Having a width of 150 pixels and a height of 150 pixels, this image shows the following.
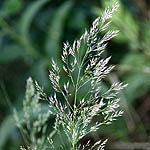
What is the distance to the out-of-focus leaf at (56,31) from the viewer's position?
2541 mm

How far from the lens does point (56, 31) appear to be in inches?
101

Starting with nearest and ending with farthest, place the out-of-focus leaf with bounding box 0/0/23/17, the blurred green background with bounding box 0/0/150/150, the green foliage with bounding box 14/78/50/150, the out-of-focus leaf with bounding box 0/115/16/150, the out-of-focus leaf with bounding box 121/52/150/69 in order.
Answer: the green foliage with bounding box 14/78/50/150, the out-of-focus leaf with bounding box 0/115/16/150, the blurred green background with bounding box 0/0/150/150, the out-of-focus leaf with bounding box 121/52/150/69, the out-of-focus leaf with bounding box 0/0/23/17

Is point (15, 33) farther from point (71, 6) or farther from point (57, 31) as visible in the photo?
point (71, 6)

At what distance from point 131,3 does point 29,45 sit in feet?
3.13

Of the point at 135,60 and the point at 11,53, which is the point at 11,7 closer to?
the point at 11,53

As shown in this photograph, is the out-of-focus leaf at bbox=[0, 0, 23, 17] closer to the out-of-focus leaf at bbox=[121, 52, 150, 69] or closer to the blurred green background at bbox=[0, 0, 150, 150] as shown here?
the blurred green background at bbox=[0, 0, 150, 150]

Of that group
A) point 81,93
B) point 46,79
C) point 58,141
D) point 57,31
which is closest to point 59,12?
point 57,31

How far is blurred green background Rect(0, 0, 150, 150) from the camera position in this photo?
7.36 ft

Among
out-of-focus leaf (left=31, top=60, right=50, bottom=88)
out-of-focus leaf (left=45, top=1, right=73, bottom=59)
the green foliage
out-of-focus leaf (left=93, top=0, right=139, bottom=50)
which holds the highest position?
out-of-focus leaf (left=45, top=1, right=73, bottom=59)

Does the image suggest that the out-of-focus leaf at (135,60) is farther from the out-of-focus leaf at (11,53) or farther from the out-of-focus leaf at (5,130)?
the out-of-focus leaf at (5,130)

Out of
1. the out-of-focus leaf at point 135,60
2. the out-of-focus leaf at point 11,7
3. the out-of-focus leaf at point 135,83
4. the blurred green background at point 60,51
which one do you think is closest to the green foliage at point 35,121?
the blurred green background at point 60,51

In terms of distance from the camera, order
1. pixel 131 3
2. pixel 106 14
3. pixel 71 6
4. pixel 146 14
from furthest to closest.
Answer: pixel 131 3, pixel 71 6, pixel 146 14, pixel 106 14

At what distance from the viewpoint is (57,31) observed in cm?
256

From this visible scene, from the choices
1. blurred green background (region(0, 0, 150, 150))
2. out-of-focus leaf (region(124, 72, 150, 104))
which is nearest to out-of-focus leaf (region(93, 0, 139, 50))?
blurred green background (region(0, 0, 150, 150))
